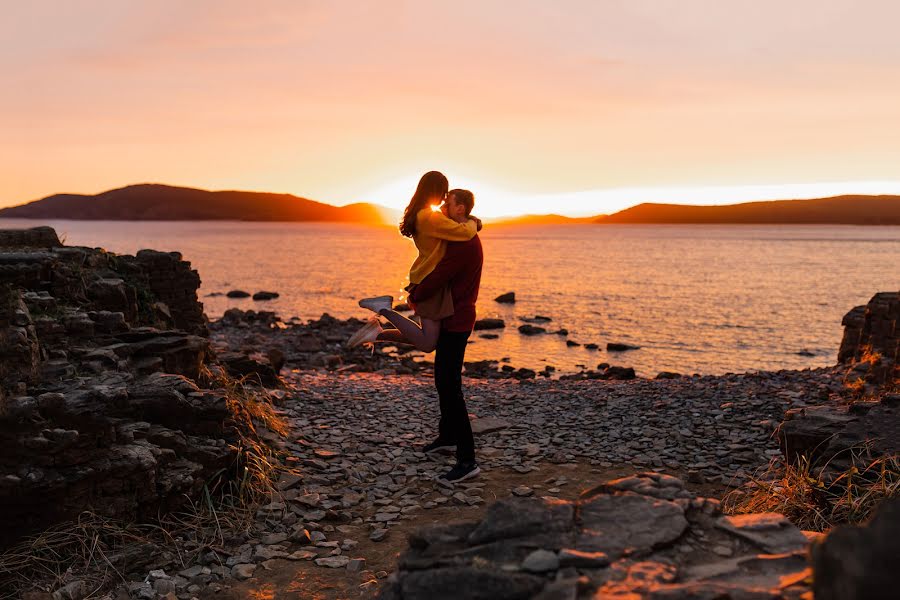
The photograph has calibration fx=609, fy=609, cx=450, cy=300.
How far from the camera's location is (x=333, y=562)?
6004mm

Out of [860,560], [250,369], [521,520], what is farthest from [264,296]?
[860,560]

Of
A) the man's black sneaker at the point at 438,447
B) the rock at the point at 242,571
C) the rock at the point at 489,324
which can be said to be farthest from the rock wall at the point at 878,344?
the rock at the point at 489,324

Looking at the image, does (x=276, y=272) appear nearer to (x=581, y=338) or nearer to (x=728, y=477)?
(x=581, y=338)

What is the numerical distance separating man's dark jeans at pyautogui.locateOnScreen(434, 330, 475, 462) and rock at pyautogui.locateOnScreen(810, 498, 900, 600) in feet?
16.4

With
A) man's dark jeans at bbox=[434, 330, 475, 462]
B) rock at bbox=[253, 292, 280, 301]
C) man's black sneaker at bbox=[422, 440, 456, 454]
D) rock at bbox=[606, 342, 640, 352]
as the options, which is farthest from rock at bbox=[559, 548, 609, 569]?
A: rock at bbox=[253, 292, 280, 301]

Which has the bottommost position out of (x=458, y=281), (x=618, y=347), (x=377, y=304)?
(x=618, y=347)

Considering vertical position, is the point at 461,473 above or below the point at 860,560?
below

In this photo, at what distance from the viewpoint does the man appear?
729 centimetres

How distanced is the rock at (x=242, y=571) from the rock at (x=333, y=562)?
0.62 meters

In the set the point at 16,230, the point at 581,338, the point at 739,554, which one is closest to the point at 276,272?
the point at 581,338

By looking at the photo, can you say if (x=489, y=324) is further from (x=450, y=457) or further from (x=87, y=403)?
(x=87, y=403)

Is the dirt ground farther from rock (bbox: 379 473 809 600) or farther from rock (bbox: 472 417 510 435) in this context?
rock (bbox: 472 417 510 435)

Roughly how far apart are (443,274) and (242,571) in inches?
149

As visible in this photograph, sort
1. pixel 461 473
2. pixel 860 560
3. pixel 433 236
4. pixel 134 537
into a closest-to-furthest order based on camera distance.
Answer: pixel 860 560, pixel 134 537, pixel 433 236, pixel 461 473
